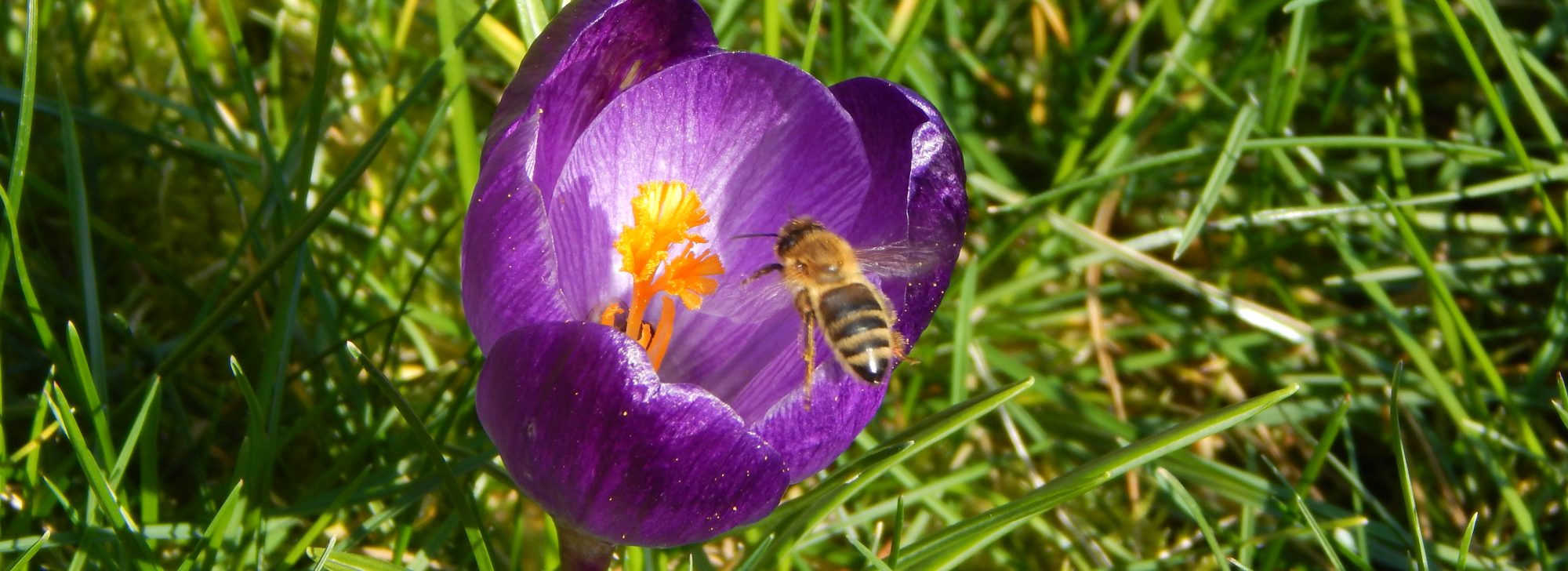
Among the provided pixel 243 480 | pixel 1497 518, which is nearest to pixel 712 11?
pixel 243 480

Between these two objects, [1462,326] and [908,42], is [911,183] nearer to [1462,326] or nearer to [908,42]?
[908,42]

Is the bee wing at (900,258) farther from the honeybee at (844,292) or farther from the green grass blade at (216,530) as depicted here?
the green grass blade at (216,530)

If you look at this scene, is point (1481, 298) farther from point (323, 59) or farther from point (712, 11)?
point (323, 59)

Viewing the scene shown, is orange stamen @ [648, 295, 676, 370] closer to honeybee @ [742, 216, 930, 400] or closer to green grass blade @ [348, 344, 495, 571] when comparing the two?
honeybee @ [742, 216, 930, 400]

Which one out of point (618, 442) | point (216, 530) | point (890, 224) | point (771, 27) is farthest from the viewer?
point (771, 27)

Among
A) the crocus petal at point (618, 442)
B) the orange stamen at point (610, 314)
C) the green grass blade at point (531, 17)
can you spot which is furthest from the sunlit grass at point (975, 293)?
the orange stamen at point (610, 314)

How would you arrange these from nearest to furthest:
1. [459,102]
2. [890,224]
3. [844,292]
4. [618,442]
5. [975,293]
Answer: [618,442] < [844,292] < [890,224] < [459,102] < [975,293]

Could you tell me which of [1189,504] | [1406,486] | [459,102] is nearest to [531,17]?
[459,102]
